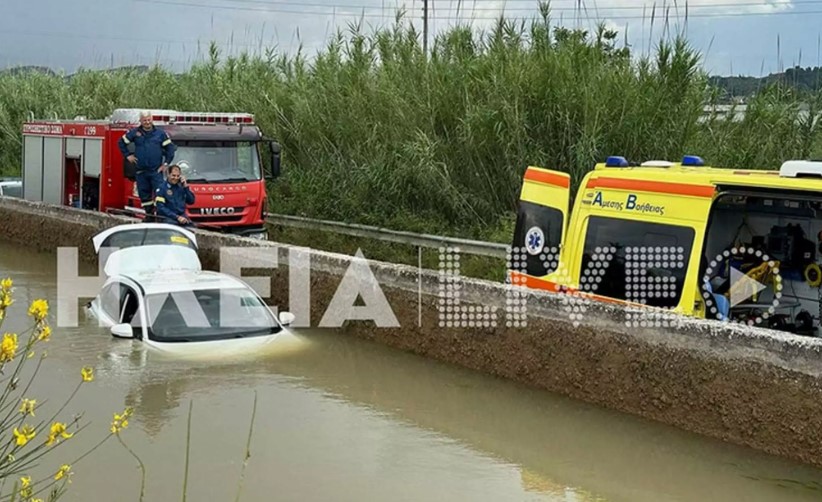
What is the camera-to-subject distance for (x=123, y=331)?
901cm

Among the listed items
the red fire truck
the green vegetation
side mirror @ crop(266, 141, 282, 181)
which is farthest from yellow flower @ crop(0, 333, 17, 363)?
side mirror @ crop(266, 141, 282, 181)

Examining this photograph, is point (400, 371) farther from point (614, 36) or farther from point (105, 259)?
point (614, 36)

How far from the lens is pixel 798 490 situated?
20.7 feet

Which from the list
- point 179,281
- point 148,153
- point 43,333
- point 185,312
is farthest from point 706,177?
point 148,153

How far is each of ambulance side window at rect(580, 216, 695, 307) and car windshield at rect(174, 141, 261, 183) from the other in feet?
29.1

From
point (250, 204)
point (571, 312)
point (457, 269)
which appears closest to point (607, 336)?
point (571, 312)

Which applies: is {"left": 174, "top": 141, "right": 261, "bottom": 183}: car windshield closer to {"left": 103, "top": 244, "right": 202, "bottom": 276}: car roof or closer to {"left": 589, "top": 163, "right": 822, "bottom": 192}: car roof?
{"left": 103, "top": 244, "right": 202, "bottom": 276}: car roof

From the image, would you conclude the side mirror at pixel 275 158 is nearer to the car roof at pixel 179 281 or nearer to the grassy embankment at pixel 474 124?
the grassy embankment at pixel 474 124

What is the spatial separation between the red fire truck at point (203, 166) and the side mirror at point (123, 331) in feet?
20.4

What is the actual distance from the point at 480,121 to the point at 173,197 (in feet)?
15.6

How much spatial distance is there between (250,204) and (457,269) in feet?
14.7

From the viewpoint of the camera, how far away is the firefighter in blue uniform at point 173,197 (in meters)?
14.0

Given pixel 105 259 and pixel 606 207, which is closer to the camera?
pixel 606 207

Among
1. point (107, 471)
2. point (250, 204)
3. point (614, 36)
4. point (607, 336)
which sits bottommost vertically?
point (107, 471)
